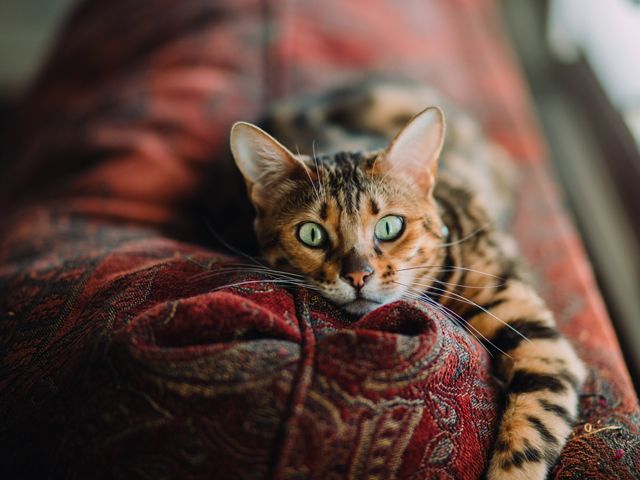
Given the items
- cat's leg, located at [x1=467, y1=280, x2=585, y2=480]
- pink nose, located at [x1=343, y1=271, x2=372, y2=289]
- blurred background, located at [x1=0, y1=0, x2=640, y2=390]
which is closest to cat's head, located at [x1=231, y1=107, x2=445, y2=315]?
pink nose, located at [x1=343, y1=271, x2=372, y2=289]

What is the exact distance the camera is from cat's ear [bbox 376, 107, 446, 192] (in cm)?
99

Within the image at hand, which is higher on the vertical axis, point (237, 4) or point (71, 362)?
point (237, 4)

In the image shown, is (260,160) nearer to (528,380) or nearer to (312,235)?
(312,235)

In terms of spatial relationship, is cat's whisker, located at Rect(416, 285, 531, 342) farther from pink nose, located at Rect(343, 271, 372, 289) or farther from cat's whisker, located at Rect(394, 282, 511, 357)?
pink nose, located at Rect(343, 271, 372, 289)

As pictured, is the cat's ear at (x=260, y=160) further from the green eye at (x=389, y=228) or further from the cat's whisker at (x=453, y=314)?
the cat's whisker at (x=453, y=314)

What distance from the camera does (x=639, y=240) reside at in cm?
171

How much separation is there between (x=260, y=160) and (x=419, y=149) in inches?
11.7

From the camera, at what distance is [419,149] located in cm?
104

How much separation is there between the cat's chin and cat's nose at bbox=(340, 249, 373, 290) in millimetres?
26

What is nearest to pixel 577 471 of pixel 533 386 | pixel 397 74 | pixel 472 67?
pixel 533 386

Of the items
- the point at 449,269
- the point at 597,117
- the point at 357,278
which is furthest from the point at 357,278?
the point at 597,117

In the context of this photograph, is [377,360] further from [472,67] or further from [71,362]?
[472,67]

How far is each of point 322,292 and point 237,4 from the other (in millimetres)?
1432

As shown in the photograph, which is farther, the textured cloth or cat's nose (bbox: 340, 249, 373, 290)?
cat's nose (bbox: 340, 249, 373, 290)
